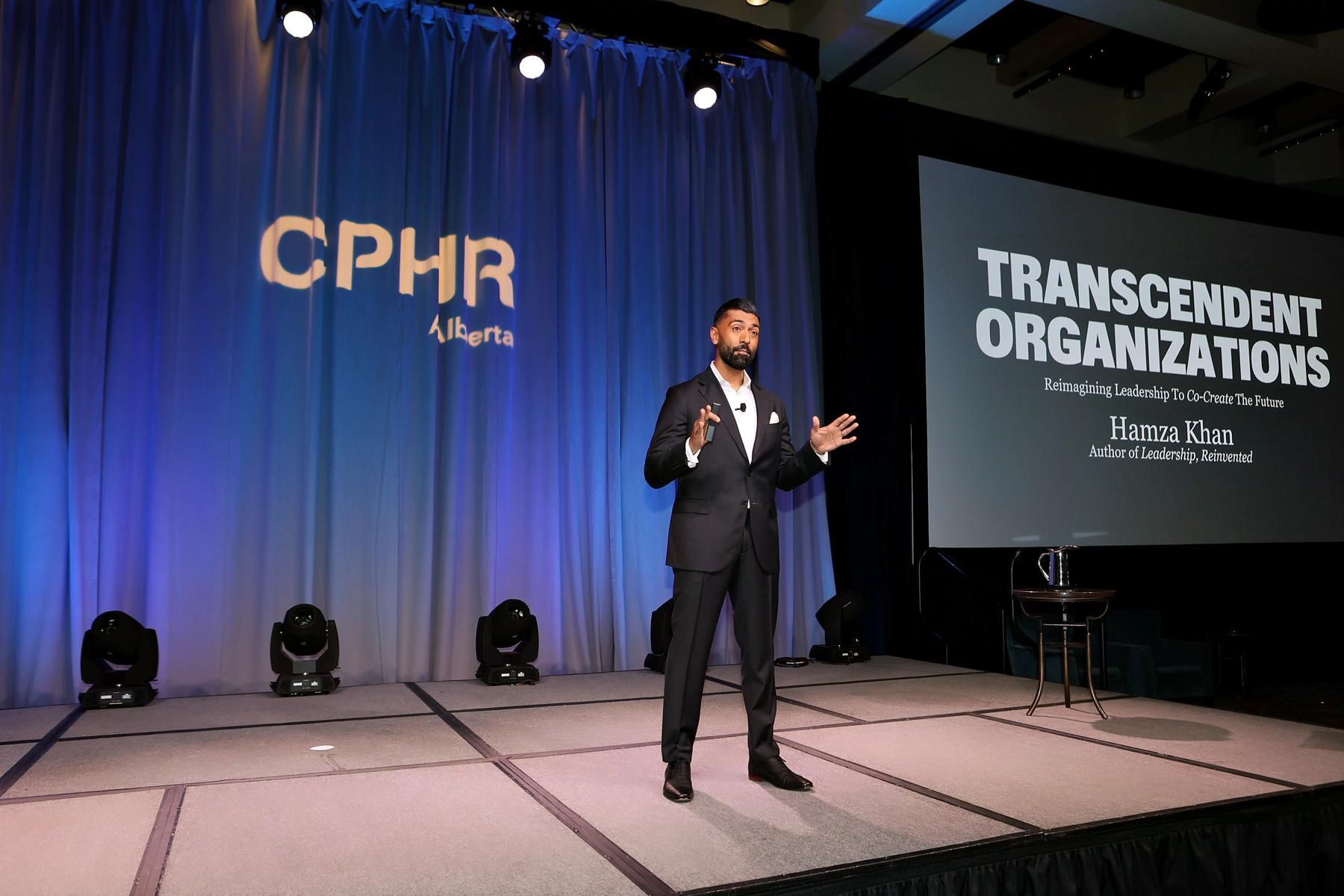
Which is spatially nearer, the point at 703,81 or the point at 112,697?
the point at 112,697

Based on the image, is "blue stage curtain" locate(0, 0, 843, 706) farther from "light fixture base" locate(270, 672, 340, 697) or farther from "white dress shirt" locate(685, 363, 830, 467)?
"white dress shirt" locate(685, 363, 830, 467)

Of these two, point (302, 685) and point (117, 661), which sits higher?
point (117, 661)

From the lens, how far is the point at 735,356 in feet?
9.76

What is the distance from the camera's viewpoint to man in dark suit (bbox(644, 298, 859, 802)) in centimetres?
288

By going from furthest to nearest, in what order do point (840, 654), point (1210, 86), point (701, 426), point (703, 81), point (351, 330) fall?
point (1210, 86)
point (703, 81)
point (840, 654)
point (351, 330)
point (701, 426)

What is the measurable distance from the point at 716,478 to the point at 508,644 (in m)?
2.62

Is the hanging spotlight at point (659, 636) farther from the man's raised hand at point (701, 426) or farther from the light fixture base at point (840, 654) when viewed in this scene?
the man's raised hand at point (701, 426)

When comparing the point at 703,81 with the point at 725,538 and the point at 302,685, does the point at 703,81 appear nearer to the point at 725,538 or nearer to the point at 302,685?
the point at 725,538

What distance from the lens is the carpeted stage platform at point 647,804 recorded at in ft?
7.50

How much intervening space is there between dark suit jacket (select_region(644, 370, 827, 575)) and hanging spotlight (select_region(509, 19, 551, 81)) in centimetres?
326

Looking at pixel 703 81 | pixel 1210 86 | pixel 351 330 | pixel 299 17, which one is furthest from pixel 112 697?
pixel 1210 86

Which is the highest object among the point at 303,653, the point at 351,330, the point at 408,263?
the point at 408,263

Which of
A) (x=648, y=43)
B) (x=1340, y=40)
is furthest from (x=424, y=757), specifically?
(x=1340, y=40)

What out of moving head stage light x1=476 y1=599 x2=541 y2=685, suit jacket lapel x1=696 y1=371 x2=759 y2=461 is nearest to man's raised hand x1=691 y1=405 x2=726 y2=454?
suit jacket lapel x1=696 y1=371 x2=759 y2=461
